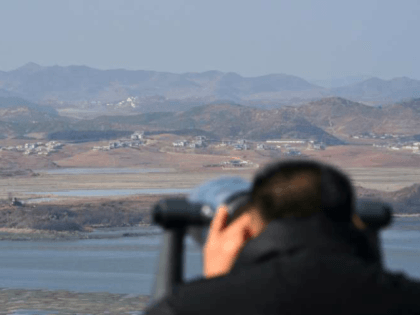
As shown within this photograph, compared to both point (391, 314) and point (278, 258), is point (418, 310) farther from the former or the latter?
point (278, 258)

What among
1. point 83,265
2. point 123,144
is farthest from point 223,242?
point 123,144

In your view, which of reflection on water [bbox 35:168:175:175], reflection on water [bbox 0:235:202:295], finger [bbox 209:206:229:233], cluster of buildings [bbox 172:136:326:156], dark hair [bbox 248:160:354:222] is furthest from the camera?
cluster of buildings [bbox 172:136:326:156]

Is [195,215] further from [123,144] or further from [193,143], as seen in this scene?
[193,143]

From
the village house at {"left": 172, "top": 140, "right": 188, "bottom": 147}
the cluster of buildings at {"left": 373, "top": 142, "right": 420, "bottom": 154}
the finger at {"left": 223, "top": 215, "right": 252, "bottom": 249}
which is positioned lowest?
the cluster of buildings at {"left": 373, "top": 142, "right": 420, "bottom": 154}

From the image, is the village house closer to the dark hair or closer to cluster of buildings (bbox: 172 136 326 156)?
cluster of buildings (bbox: 172 136 326 156)

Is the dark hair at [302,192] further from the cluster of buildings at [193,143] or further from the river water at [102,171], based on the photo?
the cluster of buildings at [193,143]

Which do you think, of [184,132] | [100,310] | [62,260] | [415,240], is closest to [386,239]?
[415,240]

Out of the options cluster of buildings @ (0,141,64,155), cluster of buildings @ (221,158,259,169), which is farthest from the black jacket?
cluster of buildings @ (0,141,64,155)

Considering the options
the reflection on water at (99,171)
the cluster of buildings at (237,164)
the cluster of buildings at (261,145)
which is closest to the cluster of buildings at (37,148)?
the reflection on water at (99,171)
